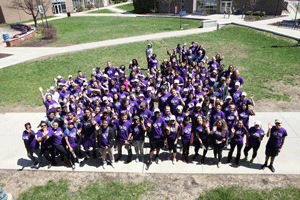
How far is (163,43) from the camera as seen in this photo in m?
20.0

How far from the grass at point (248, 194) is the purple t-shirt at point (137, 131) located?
2355 mm

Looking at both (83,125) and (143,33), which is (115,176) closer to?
(83,125)

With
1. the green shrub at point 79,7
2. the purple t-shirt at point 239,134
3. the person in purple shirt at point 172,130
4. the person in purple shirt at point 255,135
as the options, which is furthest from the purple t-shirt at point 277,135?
the green shrub at point 79,7

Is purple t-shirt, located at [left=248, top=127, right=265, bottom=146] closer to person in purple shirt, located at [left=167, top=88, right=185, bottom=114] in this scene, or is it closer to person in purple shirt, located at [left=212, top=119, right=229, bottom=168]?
person in purple shirt, located at [left=212, top=119, right=229, bottom=168]

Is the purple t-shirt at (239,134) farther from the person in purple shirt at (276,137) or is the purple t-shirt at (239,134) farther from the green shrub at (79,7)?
the green shrub at (79,7)

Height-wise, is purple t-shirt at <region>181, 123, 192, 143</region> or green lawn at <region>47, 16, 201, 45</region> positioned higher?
green lawn at <region>47, 16, 201, 45</region>

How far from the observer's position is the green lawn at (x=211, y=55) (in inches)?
469

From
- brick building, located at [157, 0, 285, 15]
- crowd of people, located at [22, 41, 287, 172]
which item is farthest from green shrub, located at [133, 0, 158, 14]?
crowd of people, located at [22, 41, 287, 172]

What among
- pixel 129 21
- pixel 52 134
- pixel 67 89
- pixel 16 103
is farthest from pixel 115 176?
pixel 129 21

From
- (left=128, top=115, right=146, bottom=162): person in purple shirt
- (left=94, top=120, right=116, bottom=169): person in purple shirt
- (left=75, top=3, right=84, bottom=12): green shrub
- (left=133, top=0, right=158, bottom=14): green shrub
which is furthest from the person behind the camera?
(left=75, top=3, right=84, bottom=12): green shrub

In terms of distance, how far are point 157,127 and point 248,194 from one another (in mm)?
2995

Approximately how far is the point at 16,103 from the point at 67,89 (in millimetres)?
4317

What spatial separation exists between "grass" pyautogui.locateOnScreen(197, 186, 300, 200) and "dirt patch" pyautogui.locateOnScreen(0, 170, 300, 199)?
147 millimetres

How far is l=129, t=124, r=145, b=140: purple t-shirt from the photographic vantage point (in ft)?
20.9
